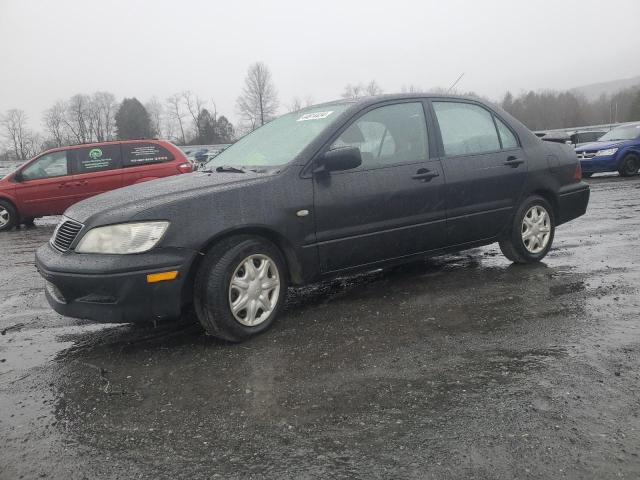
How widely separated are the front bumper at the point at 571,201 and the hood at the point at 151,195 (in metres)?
3.30

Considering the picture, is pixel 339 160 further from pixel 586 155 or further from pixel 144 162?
pixel 586 155

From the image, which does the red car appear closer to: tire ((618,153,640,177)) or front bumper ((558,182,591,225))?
front bumper ((558,182,591,225))

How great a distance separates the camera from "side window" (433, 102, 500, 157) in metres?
4.63

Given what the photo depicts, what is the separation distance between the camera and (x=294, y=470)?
2.12 meters

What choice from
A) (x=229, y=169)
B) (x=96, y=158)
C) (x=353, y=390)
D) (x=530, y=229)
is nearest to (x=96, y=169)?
(x=96, y=158)

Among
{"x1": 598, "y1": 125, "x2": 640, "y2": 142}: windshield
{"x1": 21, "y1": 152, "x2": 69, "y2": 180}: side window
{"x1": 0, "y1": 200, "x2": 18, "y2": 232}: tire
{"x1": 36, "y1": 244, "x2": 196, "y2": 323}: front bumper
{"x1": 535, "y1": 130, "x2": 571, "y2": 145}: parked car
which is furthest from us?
{"x1": 598, "y1": 125, "x2": 640, "y2": 142}: windshield

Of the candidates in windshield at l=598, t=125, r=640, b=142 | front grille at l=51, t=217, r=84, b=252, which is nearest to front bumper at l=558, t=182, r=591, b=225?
front grille at l=51, t=217, r=84, b=252

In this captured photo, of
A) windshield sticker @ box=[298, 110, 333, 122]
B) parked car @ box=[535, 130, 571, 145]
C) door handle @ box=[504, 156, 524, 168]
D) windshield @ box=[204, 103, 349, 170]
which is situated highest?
windshield sticker @ box=[298, 110, 333, 122]

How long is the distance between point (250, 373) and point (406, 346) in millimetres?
992

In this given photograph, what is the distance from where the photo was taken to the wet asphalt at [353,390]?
7.15 ft

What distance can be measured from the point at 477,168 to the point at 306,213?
1828 millimetres

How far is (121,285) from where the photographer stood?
318 cm

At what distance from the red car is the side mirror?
313 inches

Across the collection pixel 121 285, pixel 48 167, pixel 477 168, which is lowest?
pixel 121 285
